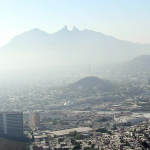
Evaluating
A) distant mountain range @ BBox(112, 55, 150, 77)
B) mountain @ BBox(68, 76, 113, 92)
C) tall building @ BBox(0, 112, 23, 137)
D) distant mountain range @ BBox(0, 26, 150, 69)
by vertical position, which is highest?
distant mountain range @ BBox(0, 26, 150, 69)

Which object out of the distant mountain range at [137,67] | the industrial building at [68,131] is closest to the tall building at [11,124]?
the industrial building at [68,131]

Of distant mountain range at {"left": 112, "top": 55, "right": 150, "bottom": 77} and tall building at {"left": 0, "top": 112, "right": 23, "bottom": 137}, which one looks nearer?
tall building at {"left": 0, "top": 112, "right": 23, "bottom": 137}

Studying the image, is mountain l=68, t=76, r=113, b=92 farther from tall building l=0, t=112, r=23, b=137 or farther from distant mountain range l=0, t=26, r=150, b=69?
distant mountain range l=0, t=26, r=150, b=69

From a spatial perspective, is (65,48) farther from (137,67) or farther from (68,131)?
(68,131)

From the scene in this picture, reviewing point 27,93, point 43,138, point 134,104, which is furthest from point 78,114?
point 27,93

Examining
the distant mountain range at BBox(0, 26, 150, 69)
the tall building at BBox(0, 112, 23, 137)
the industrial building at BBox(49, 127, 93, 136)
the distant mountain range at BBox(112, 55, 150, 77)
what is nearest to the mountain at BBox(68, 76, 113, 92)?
the distant mountain range at BBox(112, 55, 150, 77)

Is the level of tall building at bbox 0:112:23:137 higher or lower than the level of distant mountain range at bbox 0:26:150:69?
lower
